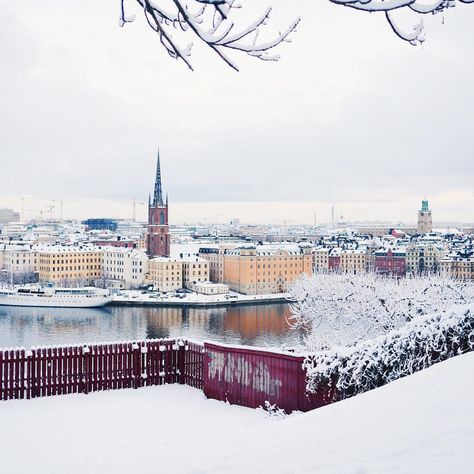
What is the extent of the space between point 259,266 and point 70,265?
470 inches

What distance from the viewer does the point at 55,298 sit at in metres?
30.3

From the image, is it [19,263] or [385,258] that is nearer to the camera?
[19,263]

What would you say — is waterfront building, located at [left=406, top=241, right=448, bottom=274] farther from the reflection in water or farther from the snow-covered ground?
the snow-covered ground

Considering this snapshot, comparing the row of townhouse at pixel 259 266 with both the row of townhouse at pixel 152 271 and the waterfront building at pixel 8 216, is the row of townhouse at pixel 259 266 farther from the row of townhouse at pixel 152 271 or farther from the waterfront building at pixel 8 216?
the waterfront building at pixel 8 216

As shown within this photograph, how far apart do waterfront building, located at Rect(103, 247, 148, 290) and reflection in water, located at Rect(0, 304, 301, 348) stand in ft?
28.6

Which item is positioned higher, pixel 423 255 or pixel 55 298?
pixel 423 255

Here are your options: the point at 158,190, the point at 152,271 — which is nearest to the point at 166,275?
the point at 152,271

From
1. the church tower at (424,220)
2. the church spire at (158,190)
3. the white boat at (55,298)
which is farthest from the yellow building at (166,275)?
the church tower at (424,220)

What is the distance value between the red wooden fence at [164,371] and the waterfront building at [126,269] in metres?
32.8

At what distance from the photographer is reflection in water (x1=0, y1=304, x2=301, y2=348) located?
2055 centimetres

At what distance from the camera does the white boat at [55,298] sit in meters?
30.1

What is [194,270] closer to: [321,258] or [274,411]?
[321,258]

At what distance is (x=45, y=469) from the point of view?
3.51 metres

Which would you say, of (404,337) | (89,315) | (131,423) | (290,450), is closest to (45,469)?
(131,423)
